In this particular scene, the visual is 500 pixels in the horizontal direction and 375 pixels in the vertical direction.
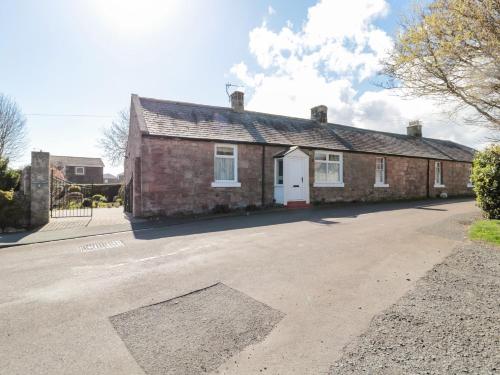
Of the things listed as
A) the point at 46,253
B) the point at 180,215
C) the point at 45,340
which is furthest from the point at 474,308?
the point at 180,215

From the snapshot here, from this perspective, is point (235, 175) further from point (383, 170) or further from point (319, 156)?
point (383, 170)

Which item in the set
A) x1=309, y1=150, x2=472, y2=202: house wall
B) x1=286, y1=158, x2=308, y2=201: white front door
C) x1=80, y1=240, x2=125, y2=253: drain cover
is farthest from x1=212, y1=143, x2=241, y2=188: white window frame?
x1=80, y1=240, x2=125, y2=253: drain cover

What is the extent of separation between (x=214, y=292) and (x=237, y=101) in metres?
14.6

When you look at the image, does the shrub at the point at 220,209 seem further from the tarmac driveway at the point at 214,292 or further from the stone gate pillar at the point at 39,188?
the stone gate pillar at the point at 39,188

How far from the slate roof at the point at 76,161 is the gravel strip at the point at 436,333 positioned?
5141 centimetres

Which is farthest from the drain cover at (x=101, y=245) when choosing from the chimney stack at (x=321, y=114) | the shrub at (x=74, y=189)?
the shrub at (x=74, y=189)

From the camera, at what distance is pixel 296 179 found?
15.0m

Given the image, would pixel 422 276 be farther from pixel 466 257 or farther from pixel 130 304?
pixel 130 304

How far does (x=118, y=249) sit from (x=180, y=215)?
5420 millimetres

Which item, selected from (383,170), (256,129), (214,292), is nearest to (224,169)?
(256,129)

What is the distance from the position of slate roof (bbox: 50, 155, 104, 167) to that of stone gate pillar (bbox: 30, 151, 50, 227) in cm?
4025

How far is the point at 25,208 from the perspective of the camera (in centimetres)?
966

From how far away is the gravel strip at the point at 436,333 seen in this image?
2.50 metres

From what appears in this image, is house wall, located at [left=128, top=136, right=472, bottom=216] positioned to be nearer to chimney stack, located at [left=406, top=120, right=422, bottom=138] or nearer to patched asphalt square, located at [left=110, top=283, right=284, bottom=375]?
patched asphalt square, located at [left=110, top=283, right=284, bottom=375]
